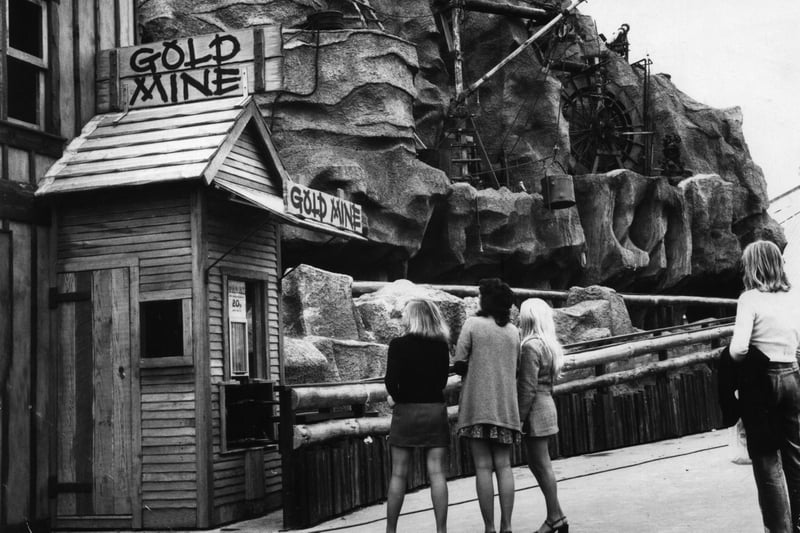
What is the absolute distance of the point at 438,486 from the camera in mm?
7621

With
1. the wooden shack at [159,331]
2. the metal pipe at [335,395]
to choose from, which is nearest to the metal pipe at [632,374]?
the metal pipe at [335,395]

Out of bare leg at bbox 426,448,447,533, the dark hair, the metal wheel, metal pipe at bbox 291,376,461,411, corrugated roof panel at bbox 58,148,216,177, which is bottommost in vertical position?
bare leg at bbox 426,448,447,533

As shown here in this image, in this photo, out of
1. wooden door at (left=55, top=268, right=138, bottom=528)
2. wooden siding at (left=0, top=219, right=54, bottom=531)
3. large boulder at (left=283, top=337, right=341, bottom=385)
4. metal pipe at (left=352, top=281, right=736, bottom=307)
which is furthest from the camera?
metal pipe at (left=352, top=281, right=736, bottom=307)

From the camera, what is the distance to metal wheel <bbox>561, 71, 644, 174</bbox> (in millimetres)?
36938

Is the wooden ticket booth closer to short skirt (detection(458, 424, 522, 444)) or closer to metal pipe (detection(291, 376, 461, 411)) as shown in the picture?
metal pipe (detection(291, 376, 461, 411))

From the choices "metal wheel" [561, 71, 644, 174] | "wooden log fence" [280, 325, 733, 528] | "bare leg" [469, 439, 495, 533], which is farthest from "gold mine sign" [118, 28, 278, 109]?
"metal wheel" [561, 71, 644, 174]

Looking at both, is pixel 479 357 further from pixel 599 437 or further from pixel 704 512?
pixel 599 437

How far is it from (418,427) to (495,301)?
1.06 meters

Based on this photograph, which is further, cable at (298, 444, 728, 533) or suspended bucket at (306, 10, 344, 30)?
suspended bucket at (306, 10, 344, 30)

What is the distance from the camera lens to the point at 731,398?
6.41 m

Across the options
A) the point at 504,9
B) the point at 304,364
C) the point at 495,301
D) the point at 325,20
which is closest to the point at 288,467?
the point at 495,301

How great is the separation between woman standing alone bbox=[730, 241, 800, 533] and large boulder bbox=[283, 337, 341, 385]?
7.06 m

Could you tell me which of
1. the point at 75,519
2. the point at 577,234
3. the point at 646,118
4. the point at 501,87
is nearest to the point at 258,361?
the point at 75,519

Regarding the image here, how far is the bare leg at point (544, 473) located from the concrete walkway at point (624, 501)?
505 millimetres
